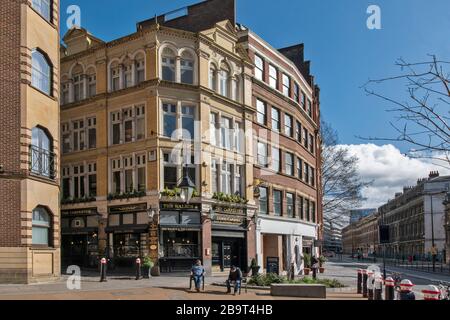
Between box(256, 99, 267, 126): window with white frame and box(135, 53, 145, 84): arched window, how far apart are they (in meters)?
10.1

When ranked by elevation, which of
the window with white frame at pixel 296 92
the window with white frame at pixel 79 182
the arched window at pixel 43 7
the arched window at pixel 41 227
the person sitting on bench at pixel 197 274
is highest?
the window with white frame at pixel 296 92

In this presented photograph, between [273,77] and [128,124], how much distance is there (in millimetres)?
14197

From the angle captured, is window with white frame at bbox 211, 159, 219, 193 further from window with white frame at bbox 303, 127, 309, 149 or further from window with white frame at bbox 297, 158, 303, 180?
window with white frame at bbox 303, 127, 309, 149

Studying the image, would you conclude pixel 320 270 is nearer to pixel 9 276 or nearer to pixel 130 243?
pixel 130 243

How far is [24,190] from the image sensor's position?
22.5 metres

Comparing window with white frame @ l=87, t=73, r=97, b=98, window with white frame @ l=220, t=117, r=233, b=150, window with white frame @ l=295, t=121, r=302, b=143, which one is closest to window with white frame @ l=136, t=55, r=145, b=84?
window with white frame @ l=87, t=73, r=97, b=98

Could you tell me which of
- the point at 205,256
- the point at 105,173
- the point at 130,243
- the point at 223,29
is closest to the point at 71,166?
the point at 105,173

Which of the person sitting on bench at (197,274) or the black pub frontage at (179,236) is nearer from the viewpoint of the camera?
the person sitting on bench at (197,274)

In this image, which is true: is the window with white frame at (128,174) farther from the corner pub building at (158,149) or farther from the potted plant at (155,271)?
the potted plant at (155,271)

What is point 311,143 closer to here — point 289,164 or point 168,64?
point 289,164

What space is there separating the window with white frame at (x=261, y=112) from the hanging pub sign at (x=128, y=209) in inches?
480

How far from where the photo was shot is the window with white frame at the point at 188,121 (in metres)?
33.5

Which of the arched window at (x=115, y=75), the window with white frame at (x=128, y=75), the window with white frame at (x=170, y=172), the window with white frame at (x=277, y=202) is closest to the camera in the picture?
the window with white frame at (x=170, y=172)

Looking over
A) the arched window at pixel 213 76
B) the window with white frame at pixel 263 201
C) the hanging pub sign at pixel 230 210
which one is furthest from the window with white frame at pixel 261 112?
the hanging pub sign at pixel 230 210
